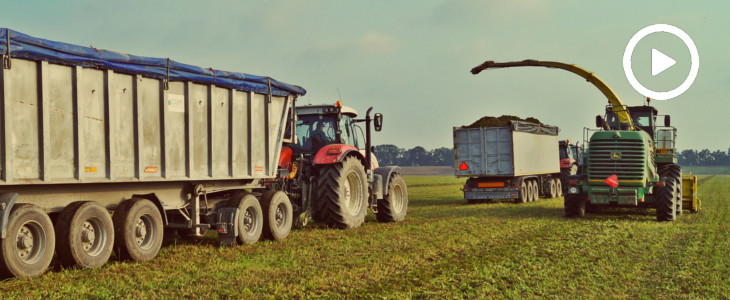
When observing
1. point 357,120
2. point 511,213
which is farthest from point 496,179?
point 357,120

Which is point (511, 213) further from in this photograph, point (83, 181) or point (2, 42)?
point (2, 42)

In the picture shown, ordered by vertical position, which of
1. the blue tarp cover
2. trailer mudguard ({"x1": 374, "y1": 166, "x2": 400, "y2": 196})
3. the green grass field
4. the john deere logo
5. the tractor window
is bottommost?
the green grass field

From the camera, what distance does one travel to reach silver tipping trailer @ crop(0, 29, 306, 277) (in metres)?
7.21

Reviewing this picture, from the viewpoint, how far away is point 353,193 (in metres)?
13.8

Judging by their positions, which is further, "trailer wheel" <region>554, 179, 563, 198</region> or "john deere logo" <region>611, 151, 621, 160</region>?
"trailer wheel" <region>554, 179, 563, 198</region>

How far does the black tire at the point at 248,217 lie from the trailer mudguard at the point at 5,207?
395cm

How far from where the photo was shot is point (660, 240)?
37.4 ft

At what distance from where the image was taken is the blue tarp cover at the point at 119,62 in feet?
23.7

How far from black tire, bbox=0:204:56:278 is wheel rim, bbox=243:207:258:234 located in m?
3.77

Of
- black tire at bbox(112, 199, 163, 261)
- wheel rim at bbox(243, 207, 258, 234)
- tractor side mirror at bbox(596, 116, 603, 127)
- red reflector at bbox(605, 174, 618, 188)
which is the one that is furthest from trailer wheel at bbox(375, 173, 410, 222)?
black tire at bbox(112, 199, 163, 261)

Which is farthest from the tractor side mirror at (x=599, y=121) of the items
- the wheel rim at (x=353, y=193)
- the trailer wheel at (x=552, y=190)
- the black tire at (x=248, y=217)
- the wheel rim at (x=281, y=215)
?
the black tire at (x=248, y=217)

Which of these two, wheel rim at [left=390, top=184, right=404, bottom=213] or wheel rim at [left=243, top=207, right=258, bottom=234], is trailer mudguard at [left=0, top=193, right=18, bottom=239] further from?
wheel rim at [left=390, top=184, right=404, bottom=213]

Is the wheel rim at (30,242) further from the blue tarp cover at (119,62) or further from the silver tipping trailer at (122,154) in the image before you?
the blue tarp cover at (119,62)

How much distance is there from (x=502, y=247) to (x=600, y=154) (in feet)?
22.0
